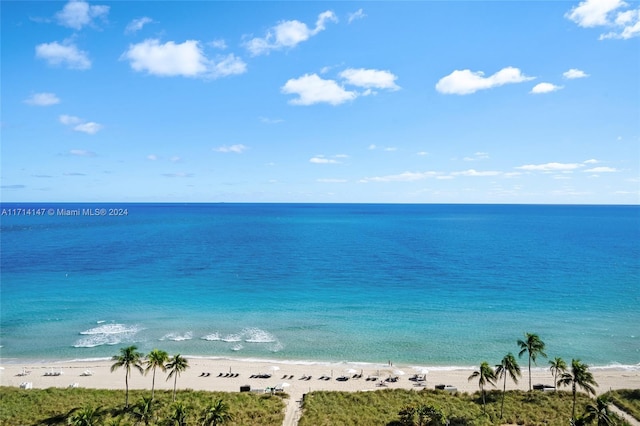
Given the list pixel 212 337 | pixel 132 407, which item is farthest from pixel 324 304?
pixel 132 407

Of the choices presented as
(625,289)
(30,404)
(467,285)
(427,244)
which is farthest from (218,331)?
(427,244)

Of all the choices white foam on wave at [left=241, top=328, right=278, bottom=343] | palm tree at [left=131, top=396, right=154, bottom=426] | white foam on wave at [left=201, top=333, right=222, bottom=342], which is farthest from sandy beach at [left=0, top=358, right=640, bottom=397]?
palm tree at [left=131, top=396, right=154, bottom=426]

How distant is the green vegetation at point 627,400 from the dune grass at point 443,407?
2.61 meters

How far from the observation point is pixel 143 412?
29312 mm

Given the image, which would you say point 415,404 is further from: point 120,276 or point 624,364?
point 120,276

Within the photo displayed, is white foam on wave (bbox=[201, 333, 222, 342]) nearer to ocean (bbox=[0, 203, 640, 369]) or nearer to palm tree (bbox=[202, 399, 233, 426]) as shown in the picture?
ocean (bbox=[0, 203, 640, 369])

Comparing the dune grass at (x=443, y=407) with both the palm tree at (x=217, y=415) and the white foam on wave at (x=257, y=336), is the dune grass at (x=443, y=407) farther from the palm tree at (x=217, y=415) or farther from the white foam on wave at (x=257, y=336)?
the white foam on wave at (x=257, y=336)

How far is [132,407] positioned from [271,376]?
15253 mm

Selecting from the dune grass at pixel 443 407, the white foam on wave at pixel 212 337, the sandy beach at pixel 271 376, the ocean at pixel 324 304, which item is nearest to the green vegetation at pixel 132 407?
the sandy beach at pixel 271 376

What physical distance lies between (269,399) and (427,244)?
4640 inches

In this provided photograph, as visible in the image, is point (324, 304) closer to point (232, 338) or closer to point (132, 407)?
point (232, 338)

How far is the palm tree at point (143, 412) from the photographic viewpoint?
93.8 ft

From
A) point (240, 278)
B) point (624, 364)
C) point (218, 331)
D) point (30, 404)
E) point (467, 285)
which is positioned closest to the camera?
point (30, 404)

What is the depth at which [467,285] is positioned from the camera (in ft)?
266
